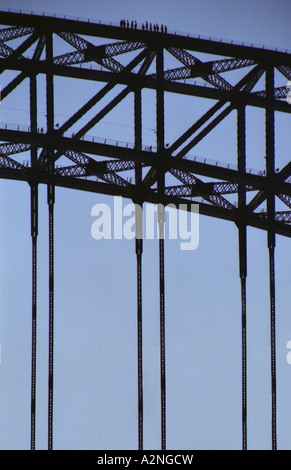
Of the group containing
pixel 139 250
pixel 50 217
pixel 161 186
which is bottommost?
pixel 139 250

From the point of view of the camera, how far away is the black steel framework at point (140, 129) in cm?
3303

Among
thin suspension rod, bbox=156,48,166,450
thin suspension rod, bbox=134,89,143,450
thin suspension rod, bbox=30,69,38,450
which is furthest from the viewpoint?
thin suspension rod, bbox=156,48,166,450

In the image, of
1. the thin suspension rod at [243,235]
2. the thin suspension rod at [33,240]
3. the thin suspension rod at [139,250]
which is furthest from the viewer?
the thin suspension rod at [243,235]

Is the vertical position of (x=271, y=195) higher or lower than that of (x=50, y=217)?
higher

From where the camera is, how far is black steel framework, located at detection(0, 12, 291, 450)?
33031 mm

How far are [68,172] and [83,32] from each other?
11.2 ft

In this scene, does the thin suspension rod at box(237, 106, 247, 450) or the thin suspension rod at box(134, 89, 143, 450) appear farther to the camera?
the thin suspension rod at box(237, 106, 247, 450)

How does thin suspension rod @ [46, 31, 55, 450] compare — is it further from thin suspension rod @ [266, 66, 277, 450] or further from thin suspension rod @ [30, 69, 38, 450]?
thin suspension rod @ [266, 66, 277, 450]

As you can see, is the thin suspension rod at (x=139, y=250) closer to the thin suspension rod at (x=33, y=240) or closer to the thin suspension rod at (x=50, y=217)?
the thin suspension rod at (x=50, y=217)

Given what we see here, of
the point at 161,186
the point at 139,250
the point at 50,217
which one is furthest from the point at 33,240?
the point at 161,186

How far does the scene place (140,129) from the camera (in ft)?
111

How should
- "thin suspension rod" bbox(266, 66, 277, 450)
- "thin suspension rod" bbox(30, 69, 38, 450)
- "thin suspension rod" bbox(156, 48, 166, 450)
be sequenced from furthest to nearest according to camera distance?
"thin suspension rod" bbox(266, 66, 277, 450) → "thin suspension rod" bbox(156, 48, 166, 450) → "thin suspension rod" bbox(30, 69, 38, 450)

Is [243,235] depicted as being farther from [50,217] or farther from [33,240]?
[33,240]
